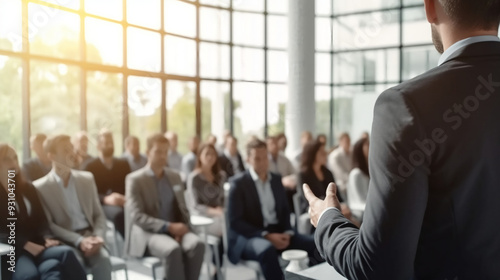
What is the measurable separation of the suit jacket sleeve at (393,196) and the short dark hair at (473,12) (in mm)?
175

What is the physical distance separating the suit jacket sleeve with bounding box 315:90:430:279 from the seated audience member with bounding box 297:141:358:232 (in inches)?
135

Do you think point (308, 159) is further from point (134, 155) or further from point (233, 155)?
point (233, 155)

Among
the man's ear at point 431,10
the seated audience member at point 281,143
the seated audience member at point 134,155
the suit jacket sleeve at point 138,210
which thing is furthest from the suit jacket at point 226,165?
the man's ear at point 431,10

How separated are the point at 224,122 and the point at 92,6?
465 cm

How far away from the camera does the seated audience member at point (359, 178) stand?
14.2 ft

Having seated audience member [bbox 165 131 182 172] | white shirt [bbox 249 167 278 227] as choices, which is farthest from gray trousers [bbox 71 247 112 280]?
seated audience member [bbox 165 131 182 172]

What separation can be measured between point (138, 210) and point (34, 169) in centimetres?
94

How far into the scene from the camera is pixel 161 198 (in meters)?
3.60

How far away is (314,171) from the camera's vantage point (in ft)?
13.7

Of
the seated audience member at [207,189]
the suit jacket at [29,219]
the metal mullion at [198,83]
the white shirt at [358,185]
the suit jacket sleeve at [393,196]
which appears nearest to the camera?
the suit jacket sleeve at [393,196]

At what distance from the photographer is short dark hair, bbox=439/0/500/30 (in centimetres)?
70

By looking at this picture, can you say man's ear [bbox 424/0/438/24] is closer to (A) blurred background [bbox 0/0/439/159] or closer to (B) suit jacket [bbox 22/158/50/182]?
(A) blurred background [bbox 0/0/439/159]

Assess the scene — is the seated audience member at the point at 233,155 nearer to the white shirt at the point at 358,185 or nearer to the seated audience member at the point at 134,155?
the seated audience member at the point at 134,155

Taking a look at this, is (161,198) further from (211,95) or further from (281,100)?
(281,100)
